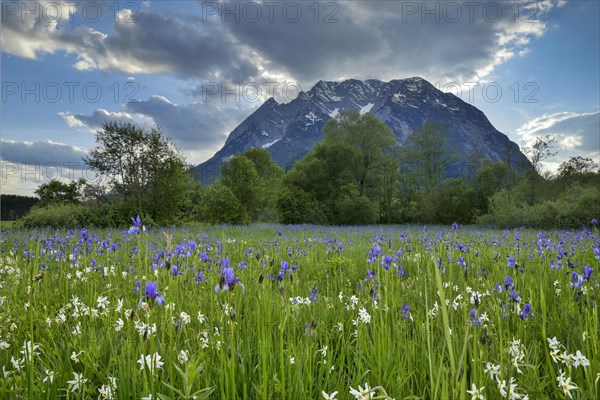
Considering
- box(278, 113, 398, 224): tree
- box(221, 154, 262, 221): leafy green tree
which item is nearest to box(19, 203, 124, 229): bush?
box(221, 154, 262, 221): leafy green tree

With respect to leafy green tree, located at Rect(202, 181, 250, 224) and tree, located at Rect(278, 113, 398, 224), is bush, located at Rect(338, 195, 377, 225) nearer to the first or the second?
tree, located at Rect(278, 113, 398, 224)

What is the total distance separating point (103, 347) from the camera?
2.62 meters

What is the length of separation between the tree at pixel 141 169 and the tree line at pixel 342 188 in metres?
0.07

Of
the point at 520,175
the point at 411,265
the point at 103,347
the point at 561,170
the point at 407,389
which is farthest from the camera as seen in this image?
the point at 520,175

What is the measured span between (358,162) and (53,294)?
47.8m

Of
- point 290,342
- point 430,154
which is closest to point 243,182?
point 430,154

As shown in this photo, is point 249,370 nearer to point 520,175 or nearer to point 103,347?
point 103,347

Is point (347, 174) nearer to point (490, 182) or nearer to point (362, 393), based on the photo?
point (490, 182)

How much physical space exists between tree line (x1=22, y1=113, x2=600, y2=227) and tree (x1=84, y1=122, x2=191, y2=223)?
0.24 feet

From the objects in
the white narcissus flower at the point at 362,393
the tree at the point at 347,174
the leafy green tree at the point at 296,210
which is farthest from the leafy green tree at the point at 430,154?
the white narcissus flower at the point at 362,393

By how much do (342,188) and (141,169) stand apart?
81.8 ft

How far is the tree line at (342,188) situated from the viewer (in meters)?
24.8

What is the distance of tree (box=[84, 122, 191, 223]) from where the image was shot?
2541 cm

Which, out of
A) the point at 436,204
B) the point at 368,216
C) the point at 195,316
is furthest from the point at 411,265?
the point at 436,204
